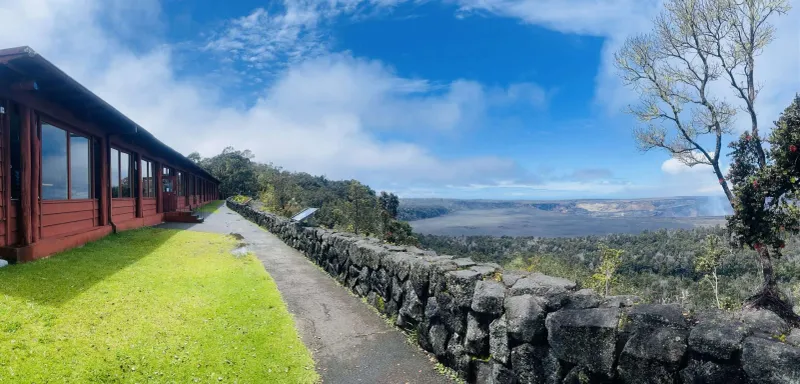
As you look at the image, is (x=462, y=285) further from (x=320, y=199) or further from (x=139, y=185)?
(x=320, y=199)

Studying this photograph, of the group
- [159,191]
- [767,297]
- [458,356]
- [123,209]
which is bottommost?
[767,297]

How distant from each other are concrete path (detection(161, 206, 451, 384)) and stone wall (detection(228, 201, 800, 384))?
14.1 inches

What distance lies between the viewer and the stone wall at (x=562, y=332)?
8.63 ft

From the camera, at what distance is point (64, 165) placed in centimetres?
1076

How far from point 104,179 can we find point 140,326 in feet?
32.2

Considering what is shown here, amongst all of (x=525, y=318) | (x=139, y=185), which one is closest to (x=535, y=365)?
(x=525, y=318)

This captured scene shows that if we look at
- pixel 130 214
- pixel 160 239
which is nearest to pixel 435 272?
pixel 160 239

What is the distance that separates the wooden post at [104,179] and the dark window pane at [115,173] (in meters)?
0.99

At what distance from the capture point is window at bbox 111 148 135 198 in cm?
1441

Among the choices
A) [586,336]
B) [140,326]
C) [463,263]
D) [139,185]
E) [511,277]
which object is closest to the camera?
[586,336]

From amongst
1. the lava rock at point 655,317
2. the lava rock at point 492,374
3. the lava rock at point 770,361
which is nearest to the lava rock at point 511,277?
the lava rock at point 492,374

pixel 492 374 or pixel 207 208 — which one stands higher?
pixel 207 208

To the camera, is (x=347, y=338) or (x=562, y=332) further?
(x=347, y=338)

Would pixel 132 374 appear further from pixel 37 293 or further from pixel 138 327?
pixel 37 293
